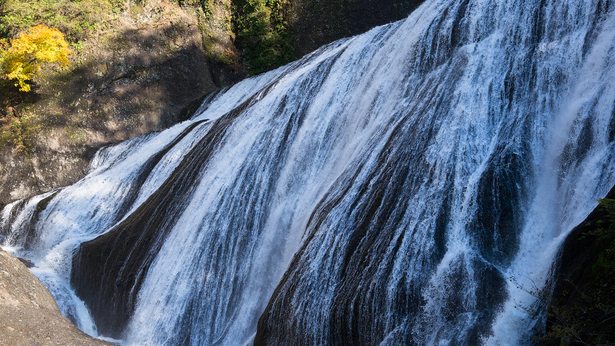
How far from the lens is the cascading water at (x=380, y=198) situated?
16.4 ft

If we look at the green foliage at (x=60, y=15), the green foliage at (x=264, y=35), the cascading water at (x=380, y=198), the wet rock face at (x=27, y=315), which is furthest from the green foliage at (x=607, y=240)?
the green foliage at (x=60, y=15)

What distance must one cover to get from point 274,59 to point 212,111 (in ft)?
16.6

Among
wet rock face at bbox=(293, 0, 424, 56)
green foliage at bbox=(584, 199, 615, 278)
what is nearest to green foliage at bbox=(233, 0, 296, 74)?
wet rock face at bbox=(293, 0, 424, 56)

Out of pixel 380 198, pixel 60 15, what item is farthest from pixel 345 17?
pixel 380 198

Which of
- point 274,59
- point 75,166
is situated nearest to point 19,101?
point 75,166

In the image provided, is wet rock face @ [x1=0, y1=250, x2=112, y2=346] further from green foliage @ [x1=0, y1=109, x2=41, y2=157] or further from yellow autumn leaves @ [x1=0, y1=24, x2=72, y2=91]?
yellow autumn leaves @ [x1=0, y1=24, x2=72, y2=91]

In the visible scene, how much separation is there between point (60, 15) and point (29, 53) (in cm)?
→ 226

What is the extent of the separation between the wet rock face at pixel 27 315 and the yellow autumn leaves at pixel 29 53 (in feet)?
34.9

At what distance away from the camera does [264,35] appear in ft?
64.3

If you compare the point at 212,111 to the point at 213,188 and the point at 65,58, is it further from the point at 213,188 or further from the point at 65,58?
the point at 213,188

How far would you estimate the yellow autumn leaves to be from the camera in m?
15.6

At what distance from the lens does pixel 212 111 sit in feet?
51.3

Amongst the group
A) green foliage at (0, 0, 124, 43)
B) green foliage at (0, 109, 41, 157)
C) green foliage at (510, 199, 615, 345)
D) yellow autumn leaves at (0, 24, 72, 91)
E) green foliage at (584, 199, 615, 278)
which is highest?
green foliage at (0, 0, 124, 43)

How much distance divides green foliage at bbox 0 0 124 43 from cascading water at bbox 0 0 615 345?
9.13 m
